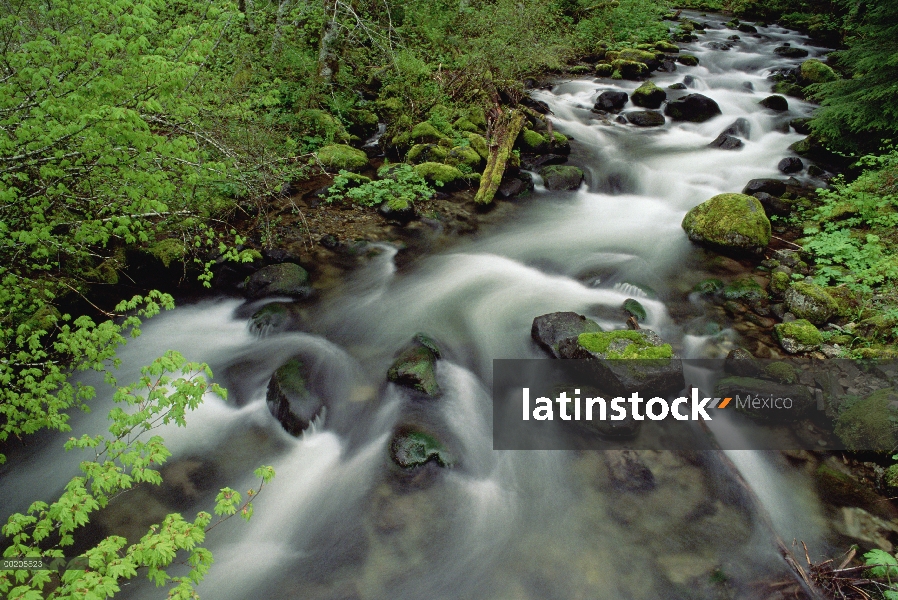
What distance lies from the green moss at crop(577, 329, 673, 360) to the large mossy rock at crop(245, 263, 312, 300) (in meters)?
4.10

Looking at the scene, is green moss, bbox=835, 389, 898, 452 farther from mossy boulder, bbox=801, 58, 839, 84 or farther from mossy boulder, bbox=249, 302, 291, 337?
mossy boulder, bbox=801, 58, 839, 84

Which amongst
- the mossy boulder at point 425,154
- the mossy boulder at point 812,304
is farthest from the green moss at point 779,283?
the mossy boulder at point 425,154

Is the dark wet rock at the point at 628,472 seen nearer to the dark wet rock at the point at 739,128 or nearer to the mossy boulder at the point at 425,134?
the mossy boulder at the point at 425,134

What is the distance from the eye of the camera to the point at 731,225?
8359mm

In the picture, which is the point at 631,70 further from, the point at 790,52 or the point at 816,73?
the point at 790,52

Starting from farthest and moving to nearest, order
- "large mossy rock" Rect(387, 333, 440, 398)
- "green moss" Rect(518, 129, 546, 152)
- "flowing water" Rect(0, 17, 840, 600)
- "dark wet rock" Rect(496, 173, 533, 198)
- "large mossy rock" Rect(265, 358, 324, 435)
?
"green moss" Rect(518, 129, 546, 152)
"dark wet rock" Rect(496, 173, 533, 198)
"large mossy rock" Rect(387, 333, 440, 398)
"large mossy rock" Rect(265, 358, 324, 435)
"flowing water" Rect(0, 17, 840, 600)

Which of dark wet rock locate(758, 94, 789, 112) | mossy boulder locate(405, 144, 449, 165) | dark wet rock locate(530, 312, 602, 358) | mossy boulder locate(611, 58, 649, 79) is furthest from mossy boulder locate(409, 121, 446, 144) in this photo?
dark wet rock locate(758, 94, 789, 112)

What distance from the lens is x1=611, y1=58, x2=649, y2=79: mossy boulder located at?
661 inches

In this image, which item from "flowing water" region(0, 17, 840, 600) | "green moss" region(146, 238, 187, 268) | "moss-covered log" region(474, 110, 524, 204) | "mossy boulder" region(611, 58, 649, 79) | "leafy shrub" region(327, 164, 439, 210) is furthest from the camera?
"mossy boulder" region(611, 58, 649, 79)

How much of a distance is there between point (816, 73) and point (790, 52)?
394 cm

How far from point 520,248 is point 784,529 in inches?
223

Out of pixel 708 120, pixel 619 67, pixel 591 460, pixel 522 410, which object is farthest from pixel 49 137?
pixel 619 67

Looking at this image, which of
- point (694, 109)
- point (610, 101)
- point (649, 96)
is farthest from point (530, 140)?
point (694, 109)

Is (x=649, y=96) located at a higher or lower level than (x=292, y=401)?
higher
